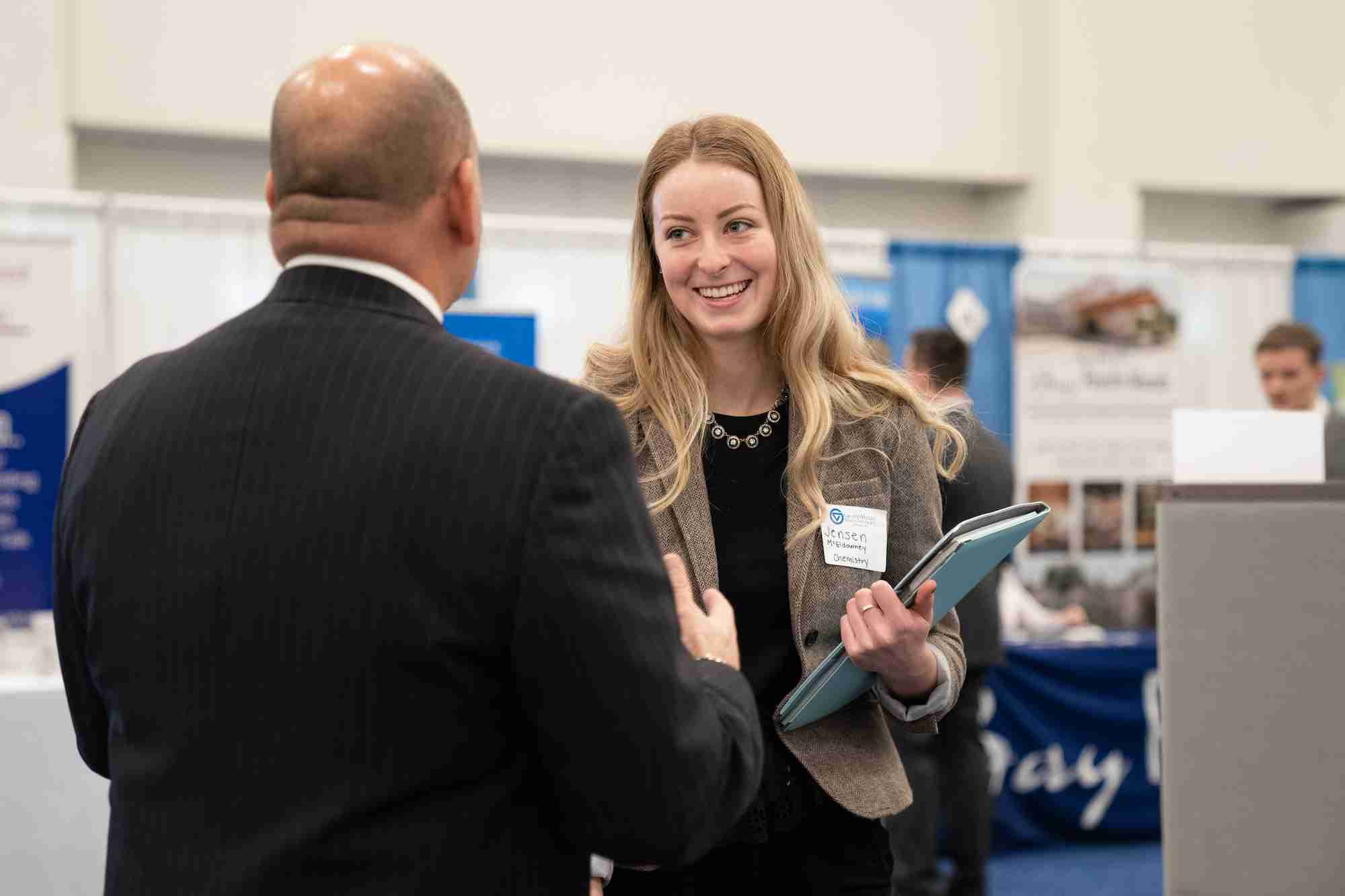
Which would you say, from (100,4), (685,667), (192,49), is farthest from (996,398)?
(685,667)

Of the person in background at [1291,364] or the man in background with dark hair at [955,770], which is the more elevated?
the person in background at [1291,364]

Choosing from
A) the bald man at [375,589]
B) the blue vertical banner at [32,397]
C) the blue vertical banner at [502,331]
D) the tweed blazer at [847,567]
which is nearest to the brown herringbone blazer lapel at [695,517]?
the tweed blazer at [847,567]

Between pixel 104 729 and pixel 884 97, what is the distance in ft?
23.5

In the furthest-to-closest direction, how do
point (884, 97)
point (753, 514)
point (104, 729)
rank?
point (884, 97) < point (753, 514) < point (104, 729)

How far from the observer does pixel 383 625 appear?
958 mm

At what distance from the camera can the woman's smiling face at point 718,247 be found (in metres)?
1.68

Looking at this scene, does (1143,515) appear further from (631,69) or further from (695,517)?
(695,517)

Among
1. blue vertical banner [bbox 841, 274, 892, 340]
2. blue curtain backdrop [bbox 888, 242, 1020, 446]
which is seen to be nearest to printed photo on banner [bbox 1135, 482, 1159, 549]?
blue curtain backdrop [bbox 888, 242, 1020, 446]

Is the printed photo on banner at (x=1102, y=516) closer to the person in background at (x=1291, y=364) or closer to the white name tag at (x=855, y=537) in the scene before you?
the person in background at (x=1291, y=364)

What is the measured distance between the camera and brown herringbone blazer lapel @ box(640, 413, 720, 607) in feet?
5.23

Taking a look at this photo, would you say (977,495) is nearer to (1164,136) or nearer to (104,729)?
(104,729)

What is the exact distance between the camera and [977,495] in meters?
3.38

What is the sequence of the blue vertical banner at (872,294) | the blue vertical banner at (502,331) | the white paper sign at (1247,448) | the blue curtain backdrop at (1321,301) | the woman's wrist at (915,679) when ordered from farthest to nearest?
the blue curtain backdrop at (1321,301)
the blue vertical banner at (872,294)
the blue vertical banner at (502,331)
the white paper sign at (1247,448)
the woman's wrist at (915,679)

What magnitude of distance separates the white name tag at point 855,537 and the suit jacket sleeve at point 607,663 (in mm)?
589
